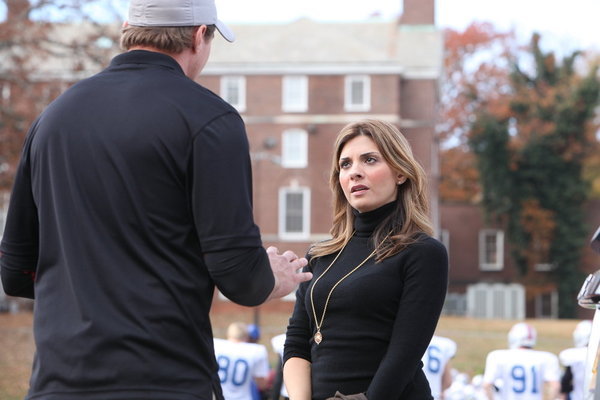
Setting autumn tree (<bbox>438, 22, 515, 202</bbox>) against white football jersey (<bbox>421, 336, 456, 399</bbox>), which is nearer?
white football jersey (<bbox>421, 336, 456, 399</bbox>)

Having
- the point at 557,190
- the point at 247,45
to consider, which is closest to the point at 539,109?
the point at 557,190

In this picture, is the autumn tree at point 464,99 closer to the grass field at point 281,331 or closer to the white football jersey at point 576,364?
the grass field at point 281,331

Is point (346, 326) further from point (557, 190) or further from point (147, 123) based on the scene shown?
point (557, 190)

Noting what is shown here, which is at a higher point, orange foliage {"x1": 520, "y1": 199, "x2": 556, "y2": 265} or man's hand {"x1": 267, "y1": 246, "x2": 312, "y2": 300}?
man's hand {"x1": 267, "y1": 246, "x2": 312, "y2": 300}

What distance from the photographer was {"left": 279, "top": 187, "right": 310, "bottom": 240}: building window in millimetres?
51719

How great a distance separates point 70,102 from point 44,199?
0.28 meters

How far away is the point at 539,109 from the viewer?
53.7 metres

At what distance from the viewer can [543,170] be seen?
53719mm

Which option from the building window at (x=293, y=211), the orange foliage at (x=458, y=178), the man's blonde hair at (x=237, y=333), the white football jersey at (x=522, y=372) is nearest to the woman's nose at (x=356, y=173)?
the white football jersey at (x=522, y=372)

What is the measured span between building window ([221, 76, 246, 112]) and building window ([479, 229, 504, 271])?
627 inches

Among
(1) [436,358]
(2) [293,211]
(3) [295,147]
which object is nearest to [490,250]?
(2) [293,211]

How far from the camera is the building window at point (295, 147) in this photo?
51.9 metres

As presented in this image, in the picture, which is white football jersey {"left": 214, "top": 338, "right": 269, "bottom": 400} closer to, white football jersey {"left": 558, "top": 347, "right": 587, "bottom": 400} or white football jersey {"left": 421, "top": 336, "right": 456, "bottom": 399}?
white football jersey {"left": 421, "top": 336, "right": 456, "bottom": 399}

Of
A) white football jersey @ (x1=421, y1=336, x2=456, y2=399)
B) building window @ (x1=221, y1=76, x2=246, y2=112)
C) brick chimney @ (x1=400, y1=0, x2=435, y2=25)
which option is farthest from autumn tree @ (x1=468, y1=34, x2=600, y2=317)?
white football jersey @ (x1=421, y1=336, x2=456, y2=399)
